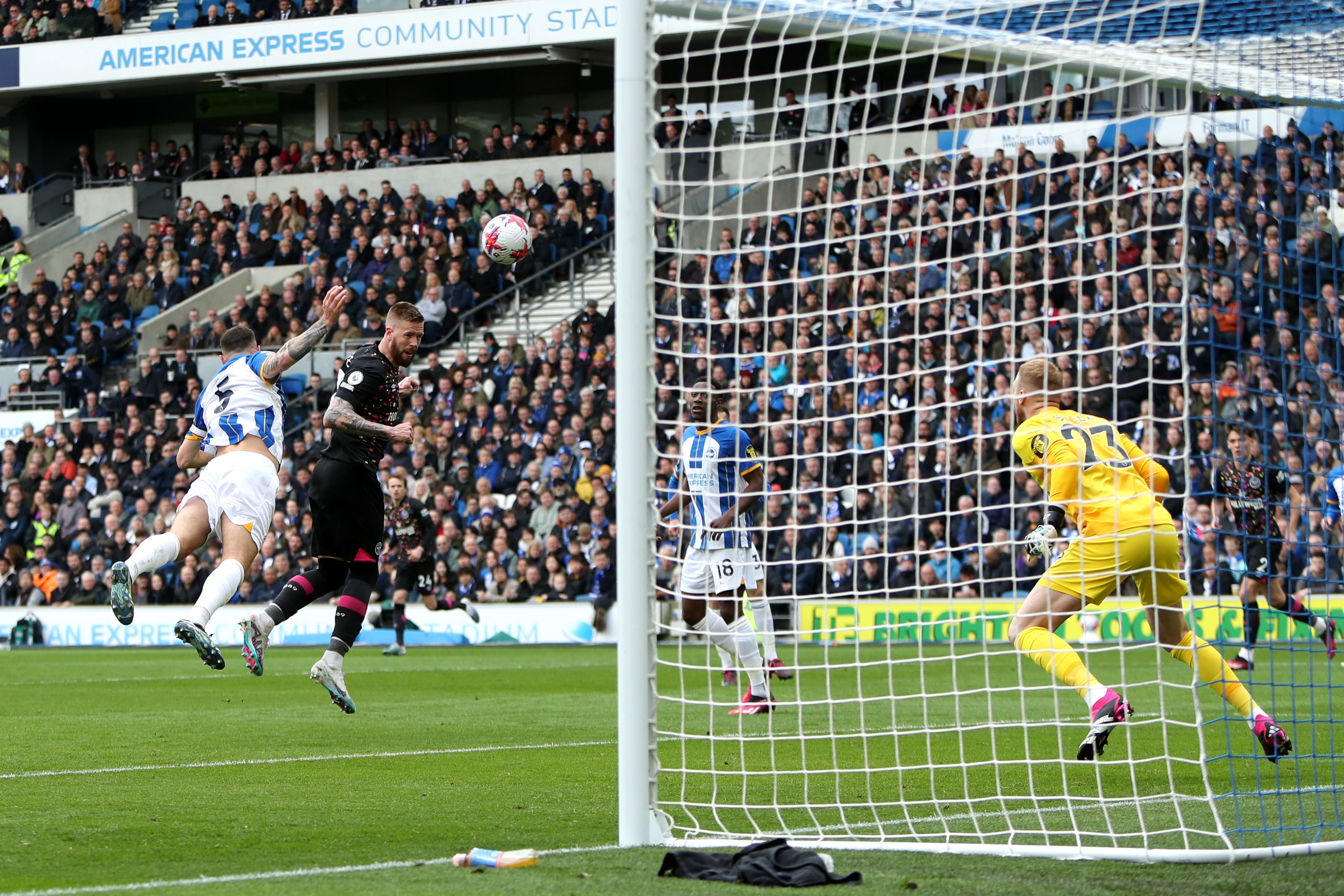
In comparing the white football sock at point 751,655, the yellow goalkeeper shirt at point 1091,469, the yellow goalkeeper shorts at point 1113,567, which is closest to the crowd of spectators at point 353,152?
the white football sock at point 751,655

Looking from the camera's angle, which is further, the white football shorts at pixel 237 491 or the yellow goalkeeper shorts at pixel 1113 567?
the white football shorts at pixel 237 491

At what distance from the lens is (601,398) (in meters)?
24.1

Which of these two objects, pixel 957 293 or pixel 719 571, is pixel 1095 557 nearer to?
pixel 957 293

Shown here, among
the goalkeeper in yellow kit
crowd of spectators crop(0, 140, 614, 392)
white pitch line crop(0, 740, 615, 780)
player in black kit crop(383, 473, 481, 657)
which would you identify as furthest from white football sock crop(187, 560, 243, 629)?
crowd of spectators crop(0, 140, 614, 392)

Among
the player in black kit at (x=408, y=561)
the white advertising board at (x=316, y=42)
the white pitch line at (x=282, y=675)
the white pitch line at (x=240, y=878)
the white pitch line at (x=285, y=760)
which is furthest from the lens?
the white advertising board at (x=316, y=42)

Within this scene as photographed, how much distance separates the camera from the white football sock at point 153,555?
9.86 m

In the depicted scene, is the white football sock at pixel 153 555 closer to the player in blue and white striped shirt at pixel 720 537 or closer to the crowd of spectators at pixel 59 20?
the player in blue and white striped shirt at pixel 720 537

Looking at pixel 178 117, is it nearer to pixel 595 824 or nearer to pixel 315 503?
pixel 315 503

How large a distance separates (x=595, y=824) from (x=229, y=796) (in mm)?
1788

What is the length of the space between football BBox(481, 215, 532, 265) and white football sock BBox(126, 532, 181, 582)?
8.92 feet

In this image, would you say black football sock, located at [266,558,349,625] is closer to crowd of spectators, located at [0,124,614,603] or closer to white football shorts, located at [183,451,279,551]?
white football shorts, located at [183,451,279,551]

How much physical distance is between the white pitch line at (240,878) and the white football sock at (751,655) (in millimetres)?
4701

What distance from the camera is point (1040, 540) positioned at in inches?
308

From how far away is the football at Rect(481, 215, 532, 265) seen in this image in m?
10.9
